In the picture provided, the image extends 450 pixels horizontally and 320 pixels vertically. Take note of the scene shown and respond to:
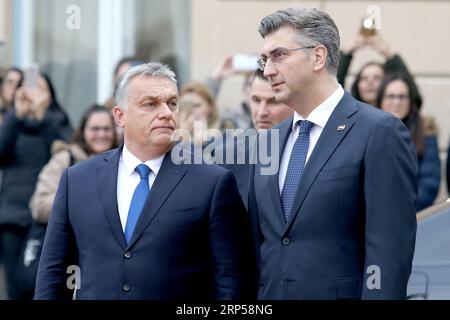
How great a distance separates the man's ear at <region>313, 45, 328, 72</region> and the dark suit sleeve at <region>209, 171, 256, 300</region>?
582 millimetres

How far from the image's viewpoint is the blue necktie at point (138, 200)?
5.05m

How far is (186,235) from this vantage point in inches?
196

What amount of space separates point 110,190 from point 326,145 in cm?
92

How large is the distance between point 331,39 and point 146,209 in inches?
39.2

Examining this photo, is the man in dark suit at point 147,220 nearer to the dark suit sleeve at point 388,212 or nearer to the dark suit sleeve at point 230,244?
the dark suit sleeve at point 230,244

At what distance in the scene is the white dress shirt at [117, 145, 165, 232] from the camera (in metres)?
5.13

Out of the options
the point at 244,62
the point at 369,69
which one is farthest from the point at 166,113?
the point at 244,62

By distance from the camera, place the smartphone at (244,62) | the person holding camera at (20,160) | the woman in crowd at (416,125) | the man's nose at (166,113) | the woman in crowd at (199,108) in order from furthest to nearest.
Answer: the smartphone at (244,62), the person holding camera at (20,160), the woman in crowd at (199,108), the woman in crowd at (416,125), the man's nose at (166,113)

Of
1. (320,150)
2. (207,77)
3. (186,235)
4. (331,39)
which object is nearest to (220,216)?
(186,235)

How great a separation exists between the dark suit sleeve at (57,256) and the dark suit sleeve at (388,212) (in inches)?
49.6

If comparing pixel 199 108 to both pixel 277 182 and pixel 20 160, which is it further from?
pixel 277 182

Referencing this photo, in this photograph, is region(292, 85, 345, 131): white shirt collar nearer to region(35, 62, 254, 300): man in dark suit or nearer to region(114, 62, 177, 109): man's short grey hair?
region(35, 62, 254, 300): man in dark suit

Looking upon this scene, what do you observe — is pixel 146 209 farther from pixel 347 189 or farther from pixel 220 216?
pixel 347 189

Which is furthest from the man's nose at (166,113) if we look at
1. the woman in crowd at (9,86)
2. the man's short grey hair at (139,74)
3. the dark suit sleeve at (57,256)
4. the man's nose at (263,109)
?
the woman in crowd at (9,86)
